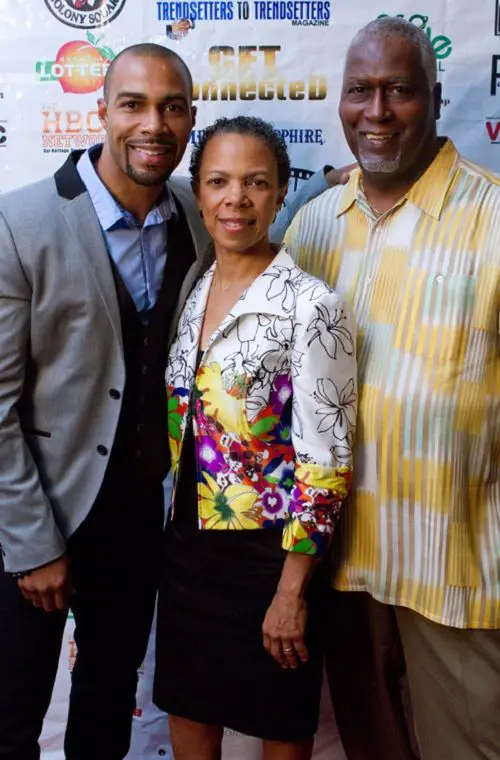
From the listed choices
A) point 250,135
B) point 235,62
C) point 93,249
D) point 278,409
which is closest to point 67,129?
point 235,62

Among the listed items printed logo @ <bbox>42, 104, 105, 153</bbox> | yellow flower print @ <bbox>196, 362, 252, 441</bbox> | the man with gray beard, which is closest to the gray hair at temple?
the man with gray beard

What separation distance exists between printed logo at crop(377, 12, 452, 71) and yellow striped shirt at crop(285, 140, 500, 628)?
2.00 ft

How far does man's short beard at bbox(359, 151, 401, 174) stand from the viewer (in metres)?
1.70

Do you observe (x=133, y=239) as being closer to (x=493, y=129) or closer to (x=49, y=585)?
(x=49, y=585)

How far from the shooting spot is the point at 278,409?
1.65m

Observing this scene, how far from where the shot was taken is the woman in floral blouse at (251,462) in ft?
5.27

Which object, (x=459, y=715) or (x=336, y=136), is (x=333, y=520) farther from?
(x=336, y=136)

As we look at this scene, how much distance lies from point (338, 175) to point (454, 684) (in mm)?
1192

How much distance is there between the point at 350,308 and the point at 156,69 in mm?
634

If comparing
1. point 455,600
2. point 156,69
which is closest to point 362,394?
point 455,600

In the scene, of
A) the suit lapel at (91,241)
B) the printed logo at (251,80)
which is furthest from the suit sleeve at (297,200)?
the suit lapel at (91,241)

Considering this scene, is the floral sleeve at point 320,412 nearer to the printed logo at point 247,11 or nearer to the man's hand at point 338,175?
the man's hand at point 338,175

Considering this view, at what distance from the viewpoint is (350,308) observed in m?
1.77

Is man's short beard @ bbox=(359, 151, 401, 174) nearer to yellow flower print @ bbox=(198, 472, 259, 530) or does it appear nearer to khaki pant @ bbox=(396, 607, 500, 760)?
yellow flower print @ bbox=(198, 472, 259, 530)
